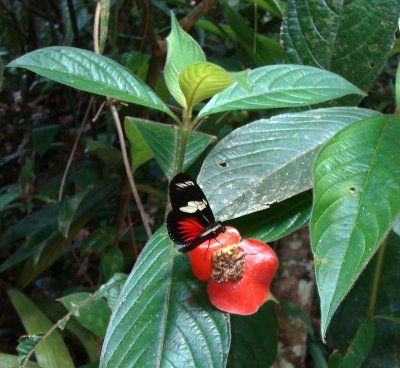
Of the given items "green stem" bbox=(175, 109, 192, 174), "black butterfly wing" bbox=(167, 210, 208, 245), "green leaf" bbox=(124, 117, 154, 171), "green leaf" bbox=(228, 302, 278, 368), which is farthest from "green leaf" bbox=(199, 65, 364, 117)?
"green leaf" bbox=(228, 302, 278, 368)

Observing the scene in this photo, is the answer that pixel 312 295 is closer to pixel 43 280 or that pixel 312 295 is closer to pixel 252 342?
pixel 252 342

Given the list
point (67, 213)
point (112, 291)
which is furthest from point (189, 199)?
point (67, 213)

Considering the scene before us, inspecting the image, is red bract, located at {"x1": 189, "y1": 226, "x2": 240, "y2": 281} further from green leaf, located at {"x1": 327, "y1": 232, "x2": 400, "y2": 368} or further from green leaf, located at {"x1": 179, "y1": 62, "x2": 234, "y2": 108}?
green leaf, located at {"x1": 327, "y1": 232, "x2": 400, "y2": 368}

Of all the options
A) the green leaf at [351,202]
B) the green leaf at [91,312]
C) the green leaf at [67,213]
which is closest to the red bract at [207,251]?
the green leaf at [351,202]

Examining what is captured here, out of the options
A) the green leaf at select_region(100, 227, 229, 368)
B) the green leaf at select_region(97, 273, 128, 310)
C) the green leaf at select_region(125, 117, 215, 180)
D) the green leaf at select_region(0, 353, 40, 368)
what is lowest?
the green leaf at select_region(0, 353, 40, 368)

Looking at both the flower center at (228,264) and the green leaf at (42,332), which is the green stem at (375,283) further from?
the green leaf at (42,332)

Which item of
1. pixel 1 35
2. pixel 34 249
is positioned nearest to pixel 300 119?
pixel 34 249
